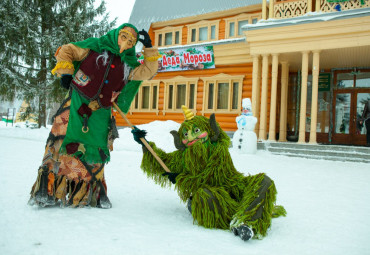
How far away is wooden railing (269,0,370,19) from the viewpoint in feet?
28.5

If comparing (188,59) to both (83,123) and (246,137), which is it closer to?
(246,137)

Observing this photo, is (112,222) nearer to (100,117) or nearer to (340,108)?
(100,117)

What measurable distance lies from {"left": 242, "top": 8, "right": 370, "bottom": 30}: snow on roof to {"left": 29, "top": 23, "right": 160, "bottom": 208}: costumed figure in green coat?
7.43 meters

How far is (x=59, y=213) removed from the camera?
101 inches

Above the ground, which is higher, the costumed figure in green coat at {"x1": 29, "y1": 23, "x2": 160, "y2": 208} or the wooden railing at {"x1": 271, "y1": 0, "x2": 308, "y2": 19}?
the wooden railing at {"x1": 271, "y1": 0, "x2": 308, "y2": 19}

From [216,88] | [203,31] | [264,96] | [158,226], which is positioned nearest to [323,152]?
[264,96]

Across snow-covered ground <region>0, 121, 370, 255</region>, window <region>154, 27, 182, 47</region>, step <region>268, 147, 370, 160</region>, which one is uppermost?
window <region>154, 27, 182, 47</region>

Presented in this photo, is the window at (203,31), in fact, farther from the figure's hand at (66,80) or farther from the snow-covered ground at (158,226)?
the figure's hand at (66,80)

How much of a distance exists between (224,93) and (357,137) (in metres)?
5.36

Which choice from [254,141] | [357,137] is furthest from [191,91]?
[357,137]

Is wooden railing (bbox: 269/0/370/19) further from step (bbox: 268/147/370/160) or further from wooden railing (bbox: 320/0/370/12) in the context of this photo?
step (bbox: 268/147/370/160)

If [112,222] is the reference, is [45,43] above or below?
above

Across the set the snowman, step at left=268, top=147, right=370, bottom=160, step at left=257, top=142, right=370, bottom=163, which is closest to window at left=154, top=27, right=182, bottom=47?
the snowman

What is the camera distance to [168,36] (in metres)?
14.0
